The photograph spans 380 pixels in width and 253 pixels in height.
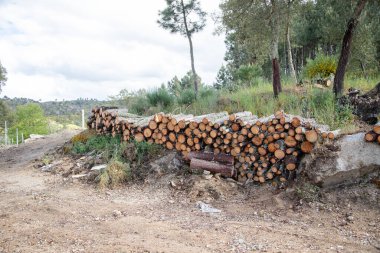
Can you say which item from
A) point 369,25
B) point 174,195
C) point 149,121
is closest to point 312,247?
point 174,195

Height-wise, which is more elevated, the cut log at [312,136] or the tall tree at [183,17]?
the tall tree at [183,17]

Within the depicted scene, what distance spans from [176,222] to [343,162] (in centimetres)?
264

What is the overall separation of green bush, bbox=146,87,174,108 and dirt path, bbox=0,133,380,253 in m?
5.14

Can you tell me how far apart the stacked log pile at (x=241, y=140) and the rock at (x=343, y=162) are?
0.71 feet

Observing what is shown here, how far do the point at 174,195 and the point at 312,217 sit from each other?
231 cm

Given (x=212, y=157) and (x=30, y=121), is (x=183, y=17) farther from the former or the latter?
(x=30, y=121)

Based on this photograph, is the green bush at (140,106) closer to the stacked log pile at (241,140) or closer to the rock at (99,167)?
the stacked log pile at (241,140)

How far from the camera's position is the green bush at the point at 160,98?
11.5 m

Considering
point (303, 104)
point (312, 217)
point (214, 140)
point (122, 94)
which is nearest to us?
point (312, 217)

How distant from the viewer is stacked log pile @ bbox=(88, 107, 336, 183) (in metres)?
5.93

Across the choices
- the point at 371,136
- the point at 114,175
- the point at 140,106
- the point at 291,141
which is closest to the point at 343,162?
the point at 371,136

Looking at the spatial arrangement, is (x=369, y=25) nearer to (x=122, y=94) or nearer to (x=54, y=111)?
(x=122, y=94)

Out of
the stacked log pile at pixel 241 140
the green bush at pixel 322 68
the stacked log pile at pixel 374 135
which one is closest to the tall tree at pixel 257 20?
the green bush at pixel 322 68

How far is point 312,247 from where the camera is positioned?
4.02 m
